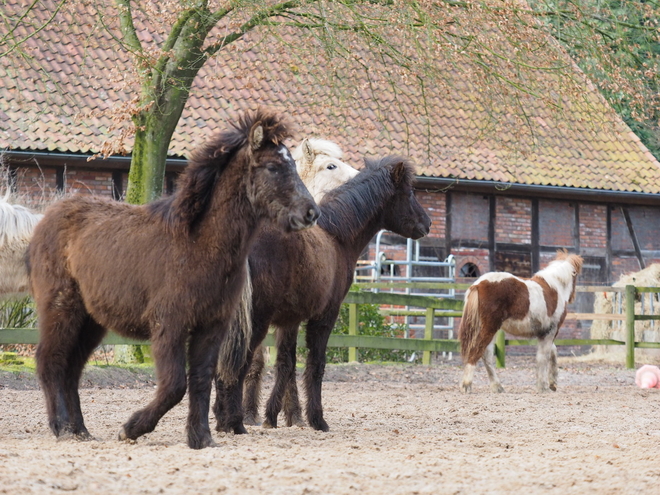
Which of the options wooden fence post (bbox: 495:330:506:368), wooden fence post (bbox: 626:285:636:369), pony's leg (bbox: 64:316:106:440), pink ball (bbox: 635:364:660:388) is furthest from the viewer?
wooden fence post (bbox: 626:285:636:369)

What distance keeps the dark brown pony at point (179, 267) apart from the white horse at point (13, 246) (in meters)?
3.51

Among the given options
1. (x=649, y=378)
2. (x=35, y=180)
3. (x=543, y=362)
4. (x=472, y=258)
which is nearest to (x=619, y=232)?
(x=472, y=258)

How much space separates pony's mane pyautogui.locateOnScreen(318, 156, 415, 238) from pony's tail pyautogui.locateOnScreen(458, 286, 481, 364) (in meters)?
3.59

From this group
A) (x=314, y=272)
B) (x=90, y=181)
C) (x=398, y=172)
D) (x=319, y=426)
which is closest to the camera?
(x=314, y=272)

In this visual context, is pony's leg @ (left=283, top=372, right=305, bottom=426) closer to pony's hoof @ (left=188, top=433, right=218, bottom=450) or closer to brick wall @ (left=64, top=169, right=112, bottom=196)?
pony's hoof @ (left=188, top=433, right=218, bottom=450)

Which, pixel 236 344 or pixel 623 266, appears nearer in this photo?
pixel 236 344

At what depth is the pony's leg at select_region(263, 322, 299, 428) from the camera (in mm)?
7434

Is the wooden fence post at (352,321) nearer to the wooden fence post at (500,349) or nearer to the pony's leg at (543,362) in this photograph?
the wooden fence post at (500,349)

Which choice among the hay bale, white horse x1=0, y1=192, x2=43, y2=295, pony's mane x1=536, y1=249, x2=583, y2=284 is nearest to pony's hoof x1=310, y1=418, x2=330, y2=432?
white horse x1=0, y1=192, x2=43, y2=295

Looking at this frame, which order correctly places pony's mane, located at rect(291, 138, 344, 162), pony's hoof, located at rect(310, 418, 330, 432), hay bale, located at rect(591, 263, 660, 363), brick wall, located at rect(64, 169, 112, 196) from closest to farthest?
1. pony's hoof, located at rect(310, 418, 330, 432)
2. pony's mane, located at rect(291, 138, 344, 162)
3. brick wall, located at rect(64, 169, 112, 196)
4. hay bale, located at rect(591, 263, 660, 363)

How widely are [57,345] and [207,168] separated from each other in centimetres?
155

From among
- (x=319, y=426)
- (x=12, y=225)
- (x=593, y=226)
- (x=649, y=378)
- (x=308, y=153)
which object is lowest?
(x=649, y=378)

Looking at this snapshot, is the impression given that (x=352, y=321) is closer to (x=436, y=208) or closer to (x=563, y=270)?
(x=563, y=270)

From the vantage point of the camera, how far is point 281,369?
298 inches
